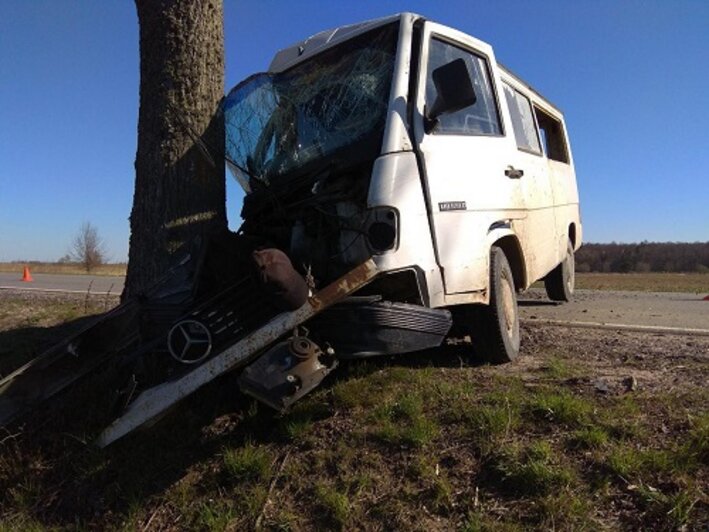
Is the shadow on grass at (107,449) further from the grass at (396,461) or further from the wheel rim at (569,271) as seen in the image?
the wheel rim at (569,271)

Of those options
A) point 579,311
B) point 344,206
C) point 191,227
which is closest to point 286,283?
point 344,206

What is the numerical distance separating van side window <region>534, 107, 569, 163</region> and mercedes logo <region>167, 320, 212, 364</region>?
5.94 meters

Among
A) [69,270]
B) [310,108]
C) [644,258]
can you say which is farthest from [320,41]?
[644,258]

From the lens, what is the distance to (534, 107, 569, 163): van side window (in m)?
8.38

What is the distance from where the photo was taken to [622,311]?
27.7ft

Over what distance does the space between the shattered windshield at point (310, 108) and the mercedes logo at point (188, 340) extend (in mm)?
1419

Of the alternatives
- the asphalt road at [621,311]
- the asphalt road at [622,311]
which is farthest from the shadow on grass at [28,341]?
the asphalt road at [622,311]

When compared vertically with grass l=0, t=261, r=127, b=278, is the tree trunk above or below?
above

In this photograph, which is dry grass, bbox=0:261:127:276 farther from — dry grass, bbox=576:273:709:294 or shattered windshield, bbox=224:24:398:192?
shattered windshield, bbox=224:24:398:192

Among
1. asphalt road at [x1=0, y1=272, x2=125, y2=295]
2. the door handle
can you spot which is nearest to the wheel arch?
the door handle

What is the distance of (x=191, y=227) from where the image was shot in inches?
208

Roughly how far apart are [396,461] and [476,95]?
8.61 ft

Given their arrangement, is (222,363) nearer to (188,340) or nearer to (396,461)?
(188,340)

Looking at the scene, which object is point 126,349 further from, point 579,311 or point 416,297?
point 579,311
